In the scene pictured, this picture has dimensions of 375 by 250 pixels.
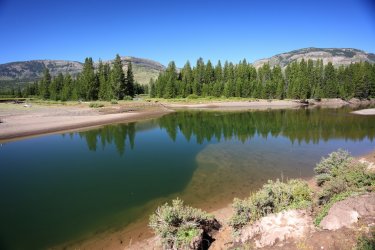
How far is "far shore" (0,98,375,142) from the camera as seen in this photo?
42125mm

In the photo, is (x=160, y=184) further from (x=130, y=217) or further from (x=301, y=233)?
(x=301, y=233)

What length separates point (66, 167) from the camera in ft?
79.5

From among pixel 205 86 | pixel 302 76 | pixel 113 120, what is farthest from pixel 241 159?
pixel 302 76

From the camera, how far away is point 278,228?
8.68 meters

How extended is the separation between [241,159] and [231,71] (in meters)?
95.4

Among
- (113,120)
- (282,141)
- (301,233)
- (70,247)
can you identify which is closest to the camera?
(301,233)

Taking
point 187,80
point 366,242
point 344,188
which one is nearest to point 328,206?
point 344,188

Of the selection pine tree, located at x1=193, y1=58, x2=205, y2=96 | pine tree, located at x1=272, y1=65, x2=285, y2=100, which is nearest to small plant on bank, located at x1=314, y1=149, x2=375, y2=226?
pine tree, located at x1=272, y1=65, x2=285, y2=100

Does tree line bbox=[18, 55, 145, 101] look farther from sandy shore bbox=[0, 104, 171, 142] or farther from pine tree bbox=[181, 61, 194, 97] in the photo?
pine tree bbox=[181, 61, 194, 97]

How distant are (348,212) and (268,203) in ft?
9.56

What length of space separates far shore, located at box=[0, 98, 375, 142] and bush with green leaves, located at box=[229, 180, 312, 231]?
37.7 meters

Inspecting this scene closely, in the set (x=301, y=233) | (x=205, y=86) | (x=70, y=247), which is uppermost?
(x=205, y=86)

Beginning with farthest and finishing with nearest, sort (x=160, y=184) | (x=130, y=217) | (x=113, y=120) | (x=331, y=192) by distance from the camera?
1. (x=113, y=120)
2. (x=160, y=184)
3. (x=130, y=217)
4. (x=331, y=192)

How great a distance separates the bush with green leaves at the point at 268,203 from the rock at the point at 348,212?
1487 mm
